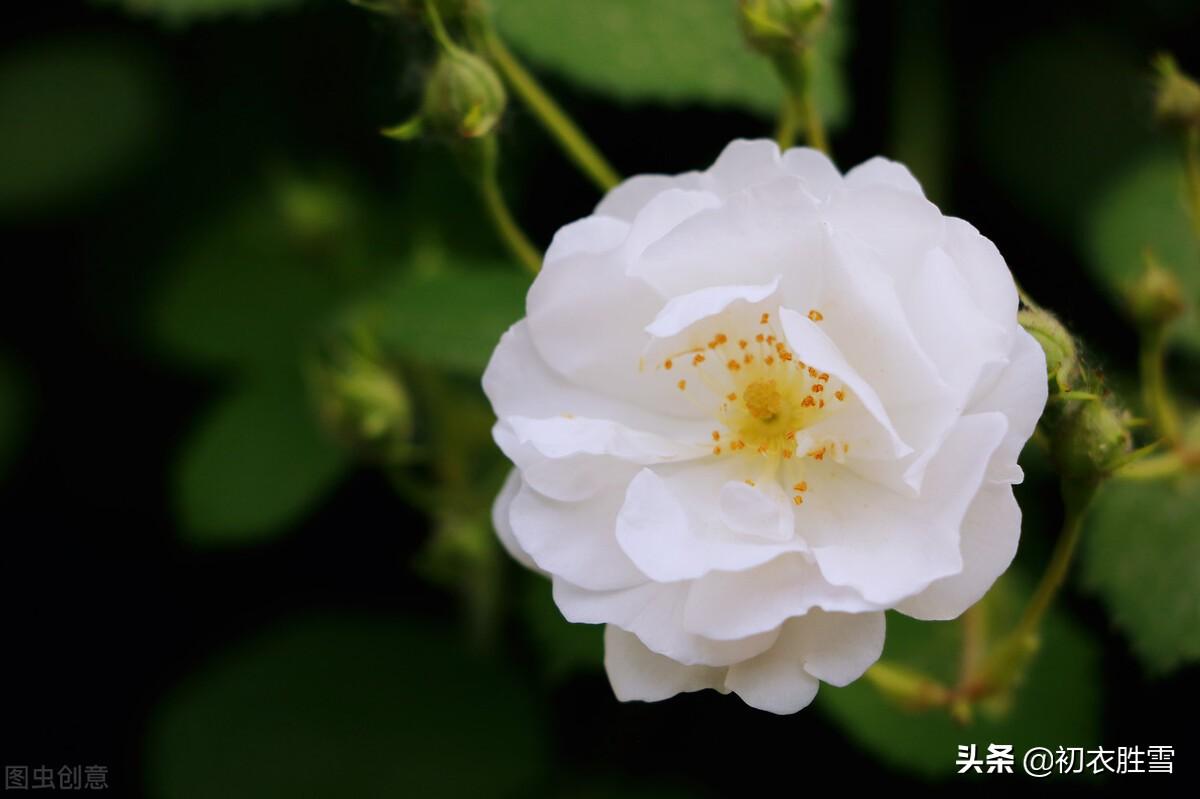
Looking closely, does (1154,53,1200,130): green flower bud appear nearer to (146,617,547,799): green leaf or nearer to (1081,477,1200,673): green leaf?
(1081,477,1200,673): green leaf

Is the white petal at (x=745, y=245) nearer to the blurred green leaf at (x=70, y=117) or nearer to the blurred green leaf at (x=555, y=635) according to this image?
the blurred green leaf at (x=555, y=635)

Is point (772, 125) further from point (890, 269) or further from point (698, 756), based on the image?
point (698, 756)

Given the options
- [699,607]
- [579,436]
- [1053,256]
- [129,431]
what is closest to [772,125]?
[1053,256]

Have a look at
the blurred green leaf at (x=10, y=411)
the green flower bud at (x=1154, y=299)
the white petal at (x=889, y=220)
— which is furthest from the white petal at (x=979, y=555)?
the blurred green leaf at (x=10, y=411)

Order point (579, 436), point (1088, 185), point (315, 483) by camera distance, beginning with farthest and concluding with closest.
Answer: point (1088, 185) < point (315, 483) < point (579, 436)

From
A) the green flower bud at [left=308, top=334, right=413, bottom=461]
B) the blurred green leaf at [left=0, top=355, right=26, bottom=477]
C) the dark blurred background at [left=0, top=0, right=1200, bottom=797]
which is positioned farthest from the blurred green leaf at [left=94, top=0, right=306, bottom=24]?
the blurred green leaf at [left=0, top=355, right=26, bottom=477]

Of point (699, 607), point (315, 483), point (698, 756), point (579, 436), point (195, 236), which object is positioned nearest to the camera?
point (699, 607)
